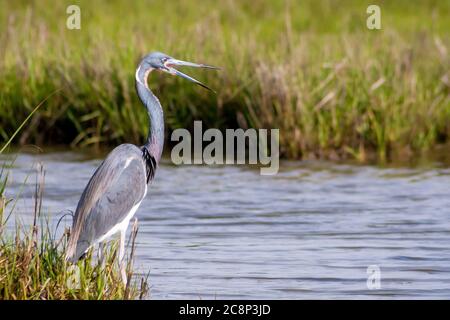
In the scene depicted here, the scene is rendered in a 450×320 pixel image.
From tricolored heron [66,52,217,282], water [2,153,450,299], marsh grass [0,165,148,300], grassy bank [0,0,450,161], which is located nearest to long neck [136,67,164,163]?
tricolored heron [66,52,217,282]

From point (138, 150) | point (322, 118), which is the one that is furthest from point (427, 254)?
point (322, 118)

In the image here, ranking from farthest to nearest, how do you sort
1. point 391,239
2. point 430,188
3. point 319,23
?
point 319,23
point 430,188
point 391,239

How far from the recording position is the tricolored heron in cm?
684

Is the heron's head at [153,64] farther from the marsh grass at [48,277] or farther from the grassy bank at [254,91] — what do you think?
the grassy bank at [254,91]

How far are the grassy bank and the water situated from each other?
1.50 ft

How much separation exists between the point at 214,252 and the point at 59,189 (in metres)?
3.20

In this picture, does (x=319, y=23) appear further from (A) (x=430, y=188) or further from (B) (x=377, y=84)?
(A) (x=430, y=188)

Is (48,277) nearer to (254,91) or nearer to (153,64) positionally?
(153,64)

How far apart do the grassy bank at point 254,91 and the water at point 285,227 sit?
17.9 inches

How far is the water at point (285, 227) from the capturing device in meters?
7.44

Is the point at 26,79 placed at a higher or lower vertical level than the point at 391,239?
higher

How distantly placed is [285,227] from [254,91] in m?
3.14
